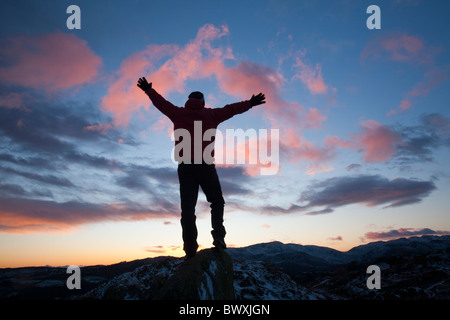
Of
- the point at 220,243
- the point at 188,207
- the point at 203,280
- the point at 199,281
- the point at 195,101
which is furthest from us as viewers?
the point at 195,101

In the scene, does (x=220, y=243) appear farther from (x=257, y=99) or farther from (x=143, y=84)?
(x=143, y=84)

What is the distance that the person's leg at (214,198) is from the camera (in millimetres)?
6398

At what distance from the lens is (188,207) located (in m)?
6.28

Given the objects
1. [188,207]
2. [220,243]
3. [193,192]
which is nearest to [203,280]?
[220,243]

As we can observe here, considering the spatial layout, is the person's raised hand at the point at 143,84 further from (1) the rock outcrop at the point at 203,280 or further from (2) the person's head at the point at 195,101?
(1) the rock outcrop at the point at 203,280

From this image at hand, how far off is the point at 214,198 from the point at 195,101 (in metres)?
2.84

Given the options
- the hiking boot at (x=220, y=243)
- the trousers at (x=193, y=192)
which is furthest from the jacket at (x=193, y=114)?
the hiking boot at (x=220, y=243)

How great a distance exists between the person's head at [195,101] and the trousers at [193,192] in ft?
5.51

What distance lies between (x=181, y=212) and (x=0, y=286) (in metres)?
69.5

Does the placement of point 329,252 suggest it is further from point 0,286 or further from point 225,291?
point 225,291

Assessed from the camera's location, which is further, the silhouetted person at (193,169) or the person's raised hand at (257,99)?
the person's raised hand at (257,99)
